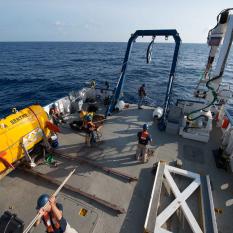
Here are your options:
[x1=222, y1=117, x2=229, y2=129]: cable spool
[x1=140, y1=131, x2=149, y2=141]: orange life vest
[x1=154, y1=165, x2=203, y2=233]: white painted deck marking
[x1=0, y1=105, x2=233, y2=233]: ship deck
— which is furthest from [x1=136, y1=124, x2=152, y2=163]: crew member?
[x1=222, y1=117, x2=229, y2=129]: cable spool

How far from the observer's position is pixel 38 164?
28.8ft

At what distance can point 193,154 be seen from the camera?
9883mm

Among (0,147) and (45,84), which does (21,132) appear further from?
(45,84)

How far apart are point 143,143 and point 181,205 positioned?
118 inches

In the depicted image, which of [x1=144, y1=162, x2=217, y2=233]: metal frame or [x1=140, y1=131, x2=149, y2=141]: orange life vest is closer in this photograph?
[x1=144, y1=162, x2=217, y2=233]: metal frame

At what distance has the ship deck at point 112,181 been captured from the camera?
631cm

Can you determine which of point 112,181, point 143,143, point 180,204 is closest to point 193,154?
point 143,143

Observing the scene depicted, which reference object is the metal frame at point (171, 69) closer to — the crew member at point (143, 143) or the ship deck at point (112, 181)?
the ship deck at point (112, 181)

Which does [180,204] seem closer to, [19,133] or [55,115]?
[19,133]

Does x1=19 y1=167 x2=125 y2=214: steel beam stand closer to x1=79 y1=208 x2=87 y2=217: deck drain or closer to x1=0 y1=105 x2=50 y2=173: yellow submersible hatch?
x1=79 y1=208 x2=87 y2=217: deck drain

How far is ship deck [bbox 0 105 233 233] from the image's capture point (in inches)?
248

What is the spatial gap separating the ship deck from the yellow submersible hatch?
1.12 metres

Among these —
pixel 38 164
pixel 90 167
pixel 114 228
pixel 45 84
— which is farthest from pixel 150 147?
pixel 45 84

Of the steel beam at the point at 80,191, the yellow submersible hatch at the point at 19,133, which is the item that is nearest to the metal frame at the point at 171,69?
the yellow submersible hatch at the point at 19,133
